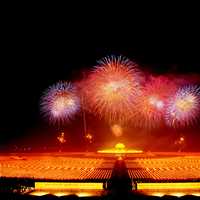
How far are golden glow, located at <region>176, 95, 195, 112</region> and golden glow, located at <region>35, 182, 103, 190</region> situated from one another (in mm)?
20888

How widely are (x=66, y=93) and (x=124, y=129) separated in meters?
24.1

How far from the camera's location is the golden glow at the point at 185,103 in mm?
47769

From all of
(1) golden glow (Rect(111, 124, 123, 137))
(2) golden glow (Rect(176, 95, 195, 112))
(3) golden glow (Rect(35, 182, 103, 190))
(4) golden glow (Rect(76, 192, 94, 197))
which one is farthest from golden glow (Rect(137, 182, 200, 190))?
(1) golden glow (Rect(111, 124, 123, 137))

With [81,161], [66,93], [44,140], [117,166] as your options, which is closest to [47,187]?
[117,166]

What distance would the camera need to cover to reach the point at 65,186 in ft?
104

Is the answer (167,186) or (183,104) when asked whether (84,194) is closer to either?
(167,186)

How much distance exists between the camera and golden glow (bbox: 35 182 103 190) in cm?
3100

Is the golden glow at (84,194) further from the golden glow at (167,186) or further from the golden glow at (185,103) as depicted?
the golden glow at (185,103)

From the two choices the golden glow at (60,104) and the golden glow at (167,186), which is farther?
the golden glow at (60,104)

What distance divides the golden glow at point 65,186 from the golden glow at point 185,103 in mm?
20888

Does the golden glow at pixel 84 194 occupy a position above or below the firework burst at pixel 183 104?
below

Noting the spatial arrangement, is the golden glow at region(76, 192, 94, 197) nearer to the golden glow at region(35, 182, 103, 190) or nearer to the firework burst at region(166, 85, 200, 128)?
the golden glow at region(35, 182, 103, 190)

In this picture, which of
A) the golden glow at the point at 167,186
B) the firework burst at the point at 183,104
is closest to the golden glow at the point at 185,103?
the firework burst at the point at 183,104

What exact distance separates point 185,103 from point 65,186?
22.5 m
